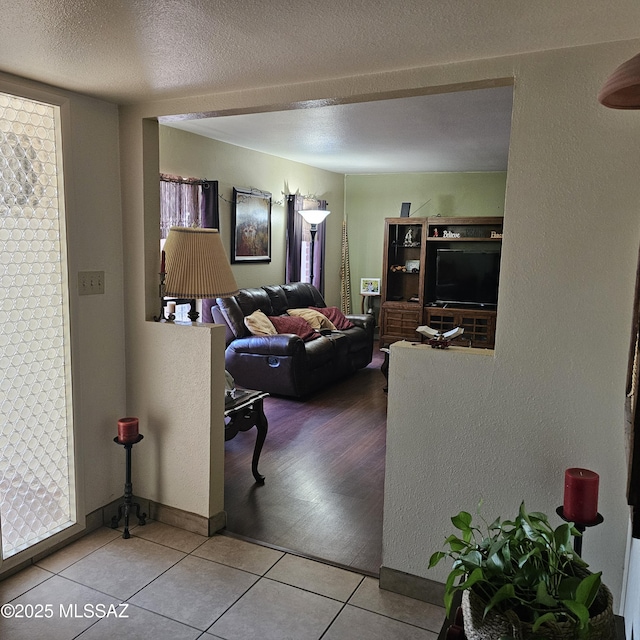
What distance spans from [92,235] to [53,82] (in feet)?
2.21

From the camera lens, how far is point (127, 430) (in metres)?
2.70

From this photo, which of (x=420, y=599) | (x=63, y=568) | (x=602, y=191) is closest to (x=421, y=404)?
(x=420, y=599)

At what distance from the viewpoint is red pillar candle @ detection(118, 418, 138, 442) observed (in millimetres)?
2691

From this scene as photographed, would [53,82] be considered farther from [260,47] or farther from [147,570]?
[147,570]

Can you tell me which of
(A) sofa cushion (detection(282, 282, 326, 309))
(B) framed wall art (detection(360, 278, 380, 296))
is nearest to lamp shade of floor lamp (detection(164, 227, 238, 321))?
(A) sofa cushion (detection(282, 282, 326, 309))

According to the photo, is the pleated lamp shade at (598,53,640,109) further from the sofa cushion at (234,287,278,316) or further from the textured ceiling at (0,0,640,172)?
the sofa cushion at (234,287,278,316)

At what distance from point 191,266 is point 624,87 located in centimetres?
215

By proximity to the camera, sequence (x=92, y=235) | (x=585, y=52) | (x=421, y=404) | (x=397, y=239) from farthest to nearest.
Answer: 1. (x=397, y=239)
2. (x=92, y=235)
3. (x=421, y=404)
4. (x=585, y=52)

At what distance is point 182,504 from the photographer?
2846 millimetres

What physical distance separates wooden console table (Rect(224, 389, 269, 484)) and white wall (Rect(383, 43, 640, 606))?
1.32m

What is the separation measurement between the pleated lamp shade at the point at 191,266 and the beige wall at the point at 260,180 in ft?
8.14

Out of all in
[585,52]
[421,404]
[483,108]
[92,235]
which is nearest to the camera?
[585,52]

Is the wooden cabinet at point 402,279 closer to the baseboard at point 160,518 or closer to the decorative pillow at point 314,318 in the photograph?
the decorative pillow at point 314,318

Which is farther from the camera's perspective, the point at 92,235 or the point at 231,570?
the point at 92,235
